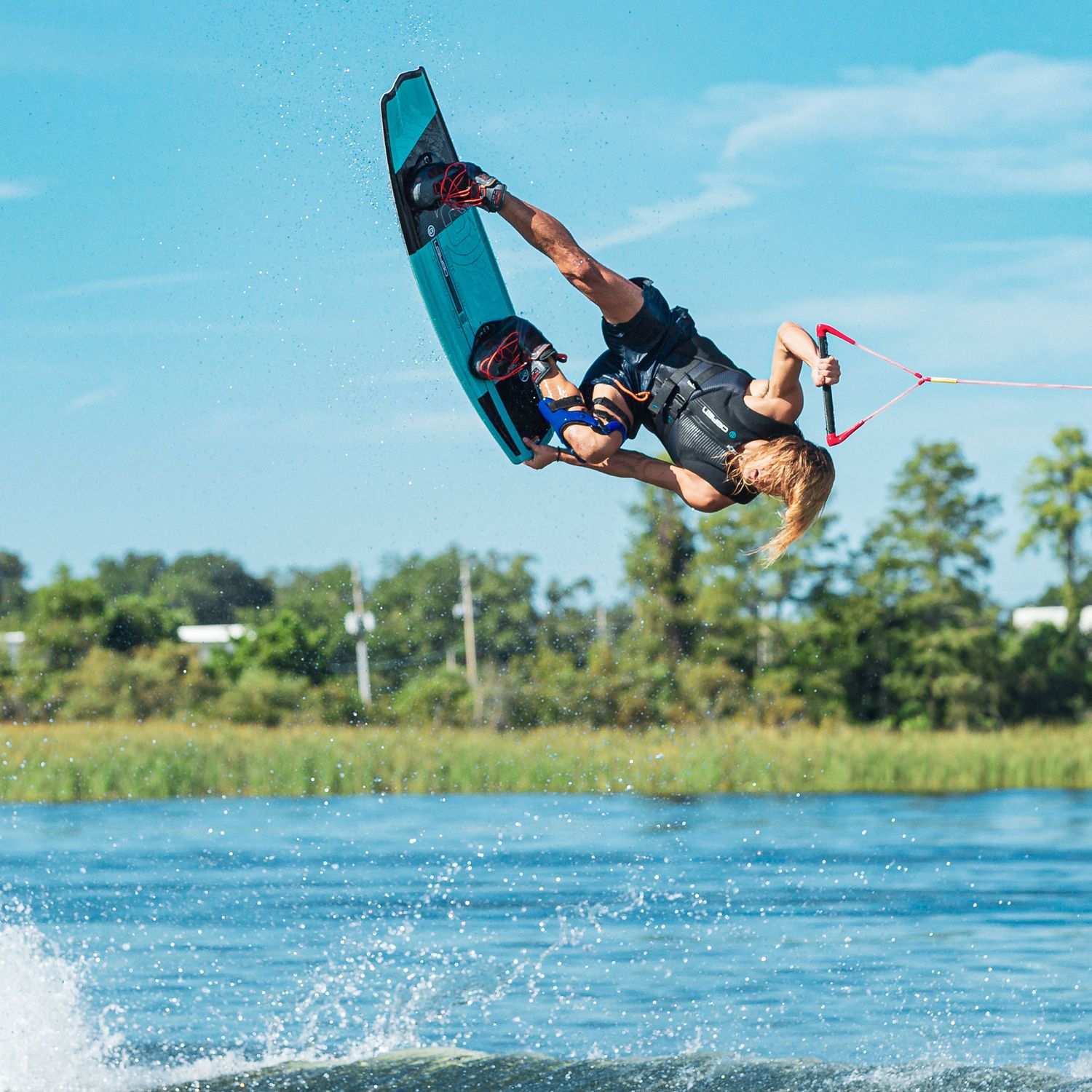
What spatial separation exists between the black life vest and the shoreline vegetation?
19631mm

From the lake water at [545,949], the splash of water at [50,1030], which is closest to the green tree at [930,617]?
the lake water at [545,949]

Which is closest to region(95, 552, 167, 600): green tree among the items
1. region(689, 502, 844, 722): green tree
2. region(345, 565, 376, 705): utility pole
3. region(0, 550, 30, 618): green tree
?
region(0, 550, 30, 618): green tree

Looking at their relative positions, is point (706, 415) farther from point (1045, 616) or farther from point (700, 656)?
point (1045, 616)

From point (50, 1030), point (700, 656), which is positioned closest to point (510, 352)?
point (50, 1030)

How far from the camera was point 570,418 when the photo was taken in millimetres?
7715

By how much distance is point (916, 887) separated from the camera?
63.4 ft

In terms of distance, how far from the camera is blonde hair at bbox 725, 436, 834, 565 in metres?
7.34

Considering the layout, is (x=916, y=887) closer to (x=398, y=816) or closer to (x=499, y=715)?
(x=398, y=816)

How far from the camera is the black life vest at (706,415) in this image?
748cm

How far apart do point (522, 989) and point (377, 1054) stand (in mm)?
2799

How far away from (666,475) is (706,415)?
1.21 feet

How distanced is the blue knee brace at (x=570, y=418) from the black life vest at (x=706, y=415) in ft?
0.88

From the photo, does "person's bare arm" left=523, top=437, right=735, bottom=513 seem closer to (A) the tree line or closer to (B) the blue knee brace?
(B) the blue knee brace

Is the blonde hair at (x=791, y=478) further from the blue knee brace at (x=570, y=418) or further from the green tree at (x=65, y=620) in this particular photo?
the green tree at (x=65, y=620)
